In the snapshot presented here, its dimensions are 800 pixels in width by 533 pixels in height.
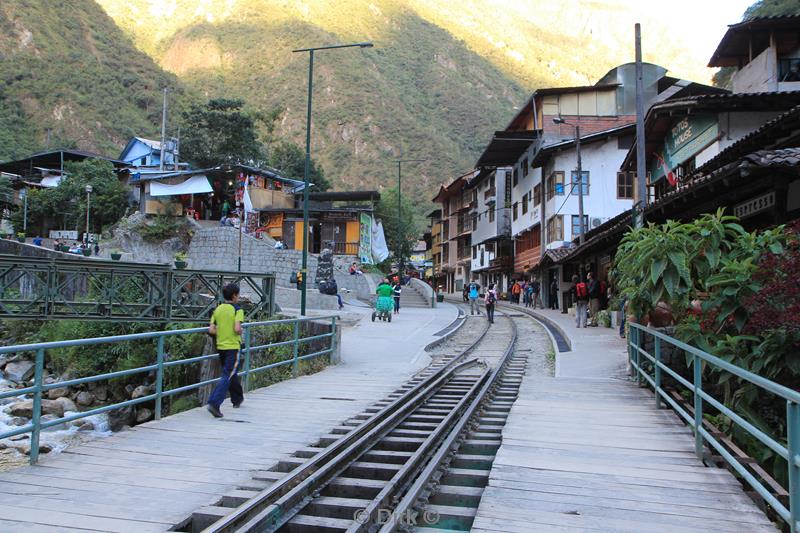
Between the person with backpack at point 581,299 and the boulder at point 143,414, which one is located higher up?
the person with backpack at point 581,299

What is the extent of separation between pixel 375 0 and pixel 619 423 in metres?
170

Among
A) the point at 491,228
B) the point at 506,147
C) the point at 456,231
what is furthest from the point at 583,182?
the point at 456,231

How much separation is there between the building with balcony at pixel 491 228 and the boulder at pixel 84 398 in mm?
38149

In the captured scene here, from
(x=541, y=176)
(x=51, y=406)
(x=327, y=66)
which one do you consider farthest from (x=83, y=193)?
(x=327, y=66)

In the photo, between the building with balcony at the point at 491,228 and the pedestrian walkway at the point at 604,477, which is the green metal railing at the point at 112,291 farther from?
the building with balcony at the point at 491,228

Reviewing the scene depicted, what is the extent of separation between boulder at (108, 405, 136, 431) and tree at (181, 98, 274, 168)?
134 feet

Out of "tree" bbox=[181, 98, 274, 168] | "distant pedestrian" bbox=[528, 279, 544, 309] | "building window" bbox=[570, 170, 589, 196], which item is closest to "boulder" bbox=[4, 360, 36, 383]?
"distant pedestrian" bbox=[528, 279, 544, 309]

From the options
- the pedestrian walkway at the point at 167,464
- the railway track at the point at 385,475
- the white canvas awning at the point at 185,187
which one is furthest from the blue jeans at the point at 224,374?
the white canvas awning at the point at 185,187

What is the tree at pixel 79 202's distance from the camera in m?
51.6

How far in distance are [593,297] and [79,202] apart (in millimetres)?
45860

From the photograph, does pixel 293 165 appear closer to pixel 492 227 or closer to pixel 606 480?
pixel 492 227

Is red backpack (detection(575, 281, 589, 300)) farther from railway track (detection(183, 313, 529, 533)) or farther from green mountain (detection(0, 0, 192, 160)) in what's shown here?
green mountain (detection(0, 0, 192, 160))

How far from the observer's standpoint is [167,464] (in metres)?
5.72

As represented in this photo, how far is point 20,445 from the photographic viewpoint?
13219 mm
